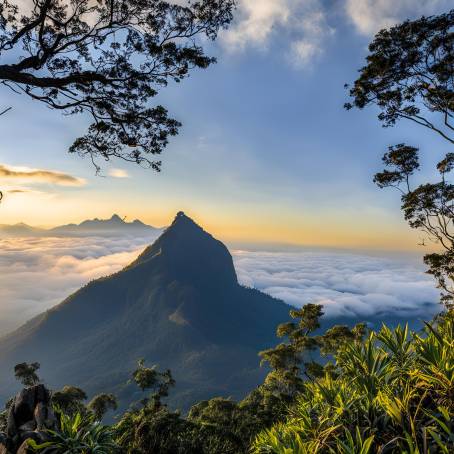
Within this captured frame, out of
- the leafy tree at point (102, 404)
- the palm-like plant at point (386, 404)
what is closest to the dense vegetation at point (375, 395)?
the palm-like plant at point (386, 404)

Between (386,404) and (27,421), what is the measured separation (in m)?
9.39

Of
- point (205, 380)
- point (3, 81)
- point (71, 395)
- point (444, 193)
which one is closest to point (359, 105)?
point (444, 193)

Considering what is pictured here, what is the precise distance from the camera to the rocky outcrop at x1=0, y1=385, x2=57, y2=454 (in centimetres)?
945

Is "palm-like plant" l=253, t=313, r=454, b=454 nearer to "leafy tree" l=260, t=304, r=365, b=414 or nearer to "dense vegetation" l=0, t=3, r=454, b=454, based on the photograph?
"dense vegetation" l=0, t=3, r=454, b=454

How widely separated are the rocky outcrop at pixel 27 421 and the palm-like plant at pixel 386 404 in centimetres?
567

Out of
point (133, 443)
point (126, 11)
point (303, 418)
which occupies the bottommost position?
point (133, 443)

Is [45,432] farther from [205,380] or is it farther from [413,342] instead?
[205,380]

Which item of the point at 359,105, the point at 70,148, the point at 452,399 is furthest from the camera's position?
the point at 359,105

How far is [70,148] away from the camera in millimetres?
12414

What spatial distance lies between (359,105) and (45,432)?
66.2ft

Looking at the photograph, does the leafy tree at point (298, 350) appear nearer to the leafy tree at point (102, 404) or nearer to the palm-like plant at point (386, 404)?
the leafy tree at point (102, 404)

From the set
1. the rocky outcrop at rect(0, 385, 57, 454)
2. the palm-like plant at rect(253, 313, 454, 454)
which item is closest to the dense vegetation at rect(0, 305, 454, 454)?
the palm-like plant at rect(253, 313, 454, 454)

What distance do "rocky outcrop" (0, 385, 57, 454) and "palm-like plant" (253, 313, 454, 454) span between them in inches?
223

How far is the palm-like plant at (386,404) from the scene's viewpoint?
586 cm
